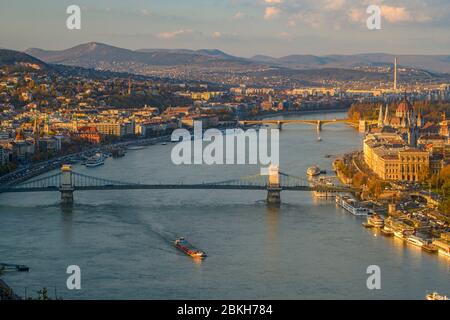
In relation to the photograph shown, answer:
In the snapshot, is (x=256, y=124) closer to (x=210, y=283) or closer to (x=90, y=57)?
(x=210, y=283)

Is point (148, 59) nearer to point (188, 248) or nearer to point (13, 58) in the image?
point (13, 58)

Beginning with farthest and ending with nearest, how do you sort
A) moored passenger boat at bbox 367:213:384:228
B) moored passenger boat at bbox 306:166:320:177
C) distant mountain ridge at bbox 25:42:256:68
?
1. distant mountain ridge at bbox 25:42:256:68
2. moored passenger boat at bbox 306:166:320:177
3. moored passenger boat at bbox 367:213:384:228

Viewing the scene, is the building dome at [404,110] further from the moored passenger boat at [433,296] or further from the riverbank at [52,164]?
the moored passenger boat at [433,296]

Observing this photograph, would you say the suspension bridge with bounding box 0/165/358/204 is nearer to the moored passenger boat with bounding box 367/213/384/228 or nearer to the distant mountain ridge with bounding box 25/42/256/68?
the moored passenger boat with bounding box 367/213/384/228

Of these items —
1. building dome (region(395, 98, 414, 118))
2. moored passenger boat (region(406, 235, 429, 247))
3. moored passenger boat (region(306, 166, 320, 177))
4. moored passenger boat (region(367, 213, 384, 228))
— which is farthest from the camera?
building dome (region(395, 98, 414, 118))

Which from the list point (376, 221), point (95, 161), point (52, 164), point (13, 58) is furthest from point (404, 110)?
point (13, 58)

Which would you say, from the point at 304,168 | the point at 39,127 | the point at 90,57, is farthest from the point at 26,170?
the point at 90,57

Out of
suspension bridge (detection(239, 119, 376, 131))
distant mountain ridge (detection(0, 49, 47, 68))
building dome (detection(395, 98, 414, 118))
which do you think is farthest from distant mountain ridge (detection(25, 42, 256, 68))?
building dome (detection(395, 98, 414, 118))

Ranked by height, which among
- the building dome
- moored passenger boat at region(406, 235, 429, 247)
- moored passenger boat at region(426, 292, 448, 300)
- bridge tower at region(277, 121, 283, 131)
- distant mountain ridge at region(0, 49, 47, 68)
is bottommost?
bridge tower at region(277, 121, 283, 131)
